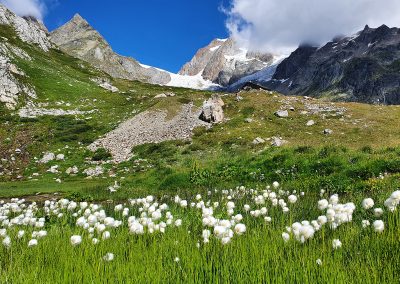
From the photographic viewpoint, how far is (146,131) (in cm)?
4944

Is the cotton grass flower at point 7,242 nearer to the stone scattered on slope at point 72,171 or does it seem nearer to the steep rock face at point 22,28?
the stone scattered on slope at point 72,171

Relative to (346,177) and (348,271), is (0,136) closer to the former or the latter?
(346,177)

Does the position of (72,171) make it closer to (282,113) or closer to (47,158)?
(47,158)

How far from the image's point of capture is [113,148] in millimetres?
44844

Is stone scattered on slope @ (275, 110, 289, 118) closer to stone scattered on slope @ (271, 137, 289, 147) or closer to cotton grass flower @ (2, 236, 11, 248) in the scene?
stone scattered on slope @ (271, 137, 289, 147)

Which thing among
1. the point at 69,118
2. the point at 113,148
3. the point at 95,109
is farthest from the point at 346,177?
the point at 95,109

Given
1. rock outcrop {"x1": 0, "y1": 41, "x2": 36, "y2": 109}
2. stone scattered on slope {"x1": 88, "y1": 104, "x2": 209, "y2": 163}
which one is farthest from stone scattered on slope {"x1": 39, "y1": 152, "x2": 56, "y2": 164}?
rock outcrop {"x1": 0, "y1": 41, "x2": 36, "y2": 109}

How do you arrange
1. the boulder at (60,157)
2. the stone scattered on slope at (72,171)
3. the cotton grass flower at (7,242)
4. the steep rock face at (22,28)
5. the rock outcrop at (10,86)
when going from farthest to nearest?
1. the steep rock face at (22,28)
2. the rock outcrop at (10,86)
3. the boulder at (60,157)
4. the stone scattered on slope at (72,171)
5. the cotton grass flower at (7,242)

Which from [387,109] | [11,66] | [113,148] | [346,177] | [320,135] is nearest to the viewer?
[346,177]

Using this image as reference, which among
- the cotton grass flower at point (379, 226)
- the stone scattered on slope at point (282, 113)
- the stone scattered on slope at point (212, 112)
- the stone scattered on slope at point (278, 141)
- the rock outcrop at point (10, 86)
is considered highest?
the rock outcrop at point (10, 86)

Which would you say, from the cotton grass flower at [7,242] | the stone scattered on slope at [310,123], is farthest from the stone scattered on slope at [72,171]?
the cotton grass flower at [7,242]

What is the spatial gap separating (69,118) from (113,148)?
865 inches

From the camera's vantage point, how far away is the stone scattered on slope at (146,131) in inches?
1776

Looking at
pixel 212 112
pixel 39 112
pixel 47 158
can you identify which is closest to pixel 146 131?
pixel 212 112
